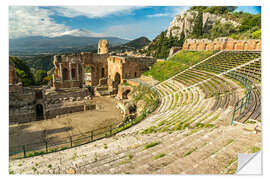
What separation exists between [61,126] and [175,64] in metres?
21.2

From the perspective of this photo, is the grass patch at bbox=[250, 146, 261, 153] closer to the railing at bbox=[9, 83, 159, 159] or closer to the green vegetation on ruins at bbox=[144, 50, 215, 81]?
the railing at bbox=[9, 83, 159, 159]

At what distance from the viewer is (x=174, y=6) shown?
30.5 ft

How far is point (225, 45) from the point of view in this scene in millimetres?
26406

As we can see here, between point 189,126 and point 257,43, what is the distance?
19.9m

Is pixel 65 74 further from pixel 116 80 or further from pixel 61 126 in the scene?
pixel 61 126

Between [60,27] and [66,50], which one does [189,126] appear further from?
[66,50]

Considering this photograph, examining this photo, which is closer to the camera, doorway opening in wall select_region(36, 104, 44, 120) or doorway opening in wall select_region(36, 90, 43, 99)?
doorway opening in wall select_region(36, 104, 44, 120)

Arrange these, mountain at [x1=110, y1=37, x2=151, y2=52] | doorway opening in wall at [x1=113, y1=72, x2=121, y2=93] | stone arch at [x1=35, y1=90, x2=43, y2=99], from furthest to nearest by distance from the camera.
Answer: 1. mountain at [x1=110, y1=37, x2=151, y2=52]
2. doorway opening in wall at [x1=113, y1=72, x2=121, y2=93]
3. stone arch at [x1=35, y1=90, x2=43, y2=99]

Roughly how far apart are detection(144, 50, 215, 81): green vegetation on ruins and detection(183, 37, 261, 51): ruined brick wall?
155cm

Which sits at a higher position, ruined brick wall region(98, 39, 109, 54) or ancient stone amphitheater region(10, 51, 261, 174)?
ruined brick wall region(98, 39, 109, 54)

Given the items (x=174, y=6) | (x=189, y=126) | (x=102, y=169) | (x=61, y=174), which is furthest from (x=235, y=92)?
(x=61, y=174)

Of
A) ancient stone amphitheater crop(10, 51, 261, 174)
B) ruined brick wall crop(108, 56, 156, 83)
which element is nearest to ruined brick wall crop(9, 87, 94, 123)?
ruined brick wall crop(108, 56, 156, 83)

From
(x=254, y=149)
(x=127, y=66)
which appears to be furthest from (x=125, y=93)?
(x=254, y=149)

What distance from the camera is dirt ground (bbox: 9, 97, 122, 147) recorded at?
14031 mm
